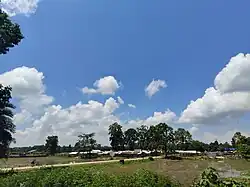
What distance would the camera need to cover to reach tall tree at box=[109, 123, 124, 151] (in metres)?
105

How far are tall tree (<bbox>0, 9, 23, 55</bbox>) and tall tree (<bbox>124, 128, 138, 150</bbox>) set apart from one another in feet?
305

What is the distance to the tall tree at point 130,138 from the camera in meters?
111

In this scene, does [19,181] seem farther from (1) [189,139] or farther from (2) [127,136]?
(2) [127,136]

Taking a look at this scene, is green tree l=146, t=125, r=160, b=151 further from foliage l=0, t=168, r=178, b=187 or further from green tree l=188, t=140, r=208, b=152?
foliage l=0, t=168, r=178, b=187

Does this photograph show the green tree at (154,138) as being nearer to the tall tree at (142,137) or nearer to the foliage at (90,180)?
the tall tree at (142,137)

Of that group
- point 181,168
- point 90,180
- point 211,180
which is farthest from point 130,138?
point 211,180

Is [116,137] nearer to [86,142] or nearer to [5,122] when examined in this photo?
[86,142]

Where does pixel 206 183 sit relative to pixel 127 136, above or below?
below

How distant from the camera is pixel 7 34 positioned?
1816cm

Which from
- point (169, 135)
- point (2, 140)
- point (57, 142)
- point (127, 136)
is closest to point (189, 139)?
point (169, 135)

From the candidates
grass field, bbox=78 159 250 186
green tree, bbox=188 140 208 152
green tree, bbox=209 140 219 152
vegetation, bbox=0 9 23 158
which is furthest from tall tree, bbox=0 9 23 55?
green tree, bbox=209 140 219 152

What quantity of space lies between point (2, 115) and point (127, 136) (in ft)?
312

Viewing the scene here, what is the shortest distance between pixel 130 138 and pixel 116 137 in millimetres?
7480

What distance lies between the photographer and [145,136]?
4198 inches
